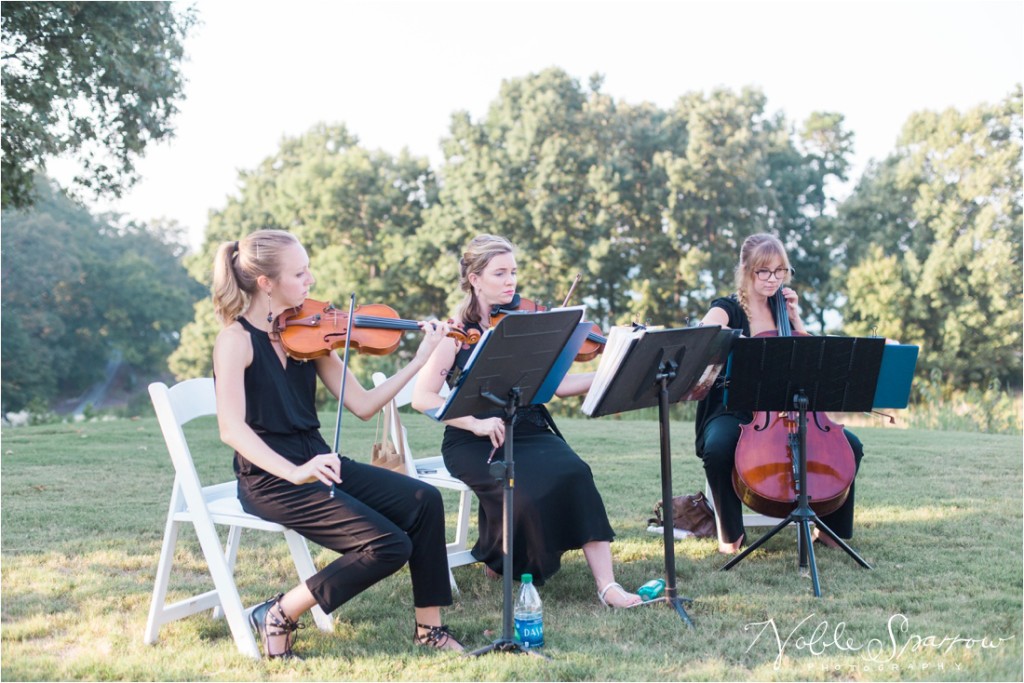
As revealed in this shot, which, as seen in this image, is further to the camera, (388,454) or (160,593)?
(388,454)

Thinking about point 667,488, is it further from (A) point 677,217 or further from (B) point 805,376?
(A) point 677,217

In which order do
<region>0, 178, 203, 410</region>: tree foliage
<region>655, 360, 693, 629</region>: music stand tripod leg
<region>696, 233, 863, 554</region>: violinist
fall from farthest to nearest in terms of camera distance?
<region>0, 178, 203, 410</region>: tree foliage → <region>696, 233, 863, 554</region>: violinist → <region>655, 360, 693, 629</region>: music stand tripod leg

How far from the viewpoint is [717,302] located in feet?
→ 17.3

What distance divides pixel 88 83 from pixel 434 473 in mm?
10022

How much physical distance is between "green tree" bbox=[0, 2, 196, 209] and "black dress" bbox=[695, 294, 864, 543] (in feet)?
31.3

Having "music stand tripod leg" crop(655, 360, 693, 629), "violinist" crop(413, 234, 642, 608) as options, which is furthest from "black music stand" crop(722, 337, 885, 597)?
"violinist" crop(413, 234, 642, 608)

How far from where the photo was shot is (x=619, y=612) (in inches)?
155

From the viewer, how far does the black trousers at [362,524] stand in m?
3.43

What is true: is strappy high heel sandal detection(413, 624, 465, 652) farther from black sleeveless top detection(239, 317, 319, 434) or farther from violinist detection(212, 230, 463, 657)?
black sleeveless top detection(239, 317, 319, 434)

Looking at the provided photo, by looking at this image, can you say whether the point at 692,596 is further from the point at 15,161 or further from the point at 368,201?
the point at 368,201

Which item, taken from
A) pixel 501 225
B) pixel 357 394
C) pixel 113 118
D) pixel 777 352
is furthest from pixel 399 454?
pixel 501 225

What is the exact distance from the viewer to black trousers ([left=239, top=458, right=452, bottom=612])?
343cm

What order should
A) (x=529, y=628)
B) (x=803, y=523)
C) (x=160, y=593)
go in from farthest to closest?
1. (x=803, y=523)
2. (x=160, y=593)
3. (x=529, y=628)

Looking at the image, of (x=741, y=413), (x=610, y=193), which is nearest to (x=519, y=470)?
(x=741, y=413)
